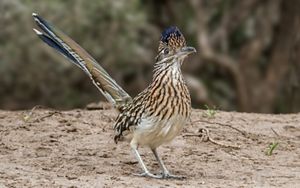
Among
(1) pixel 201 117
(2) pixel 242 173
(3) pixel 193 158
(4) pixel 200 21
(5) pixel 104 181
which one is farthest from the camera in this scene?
(4) pixel 200 21

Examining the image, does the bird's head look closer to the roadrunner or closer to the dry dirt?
the roadrunner

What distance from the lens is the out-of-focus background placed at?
17375 mm

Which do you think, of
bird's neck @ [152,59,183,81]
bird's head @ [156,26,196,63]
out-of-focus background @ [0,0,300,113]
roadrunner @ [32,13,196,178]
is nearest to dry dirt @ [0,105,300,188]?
roadrunner @ [32,13,196,178]

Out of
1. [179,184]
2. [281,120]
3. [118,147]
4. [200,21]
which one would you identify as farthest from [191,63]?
[179,184]

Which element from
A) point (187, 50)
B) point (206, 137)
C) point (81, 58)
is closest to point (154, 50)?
point (206, 137)

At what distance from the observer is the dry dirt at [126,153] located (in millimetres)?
7090

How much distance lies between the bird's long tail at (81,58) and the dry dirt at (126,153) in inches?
23.2

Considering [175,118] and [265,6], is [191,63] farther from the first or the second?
[175,118]

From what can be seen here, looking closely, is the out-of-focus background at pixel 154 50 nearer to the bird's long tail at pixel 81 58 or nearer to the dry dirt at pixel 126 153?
the dry dirt at pixel 126 153

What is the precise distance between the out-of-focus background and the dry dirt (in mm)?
7782

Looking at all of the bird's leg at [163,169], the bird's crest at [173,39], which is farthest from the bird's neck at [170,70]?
the bird's leg at [163,169]

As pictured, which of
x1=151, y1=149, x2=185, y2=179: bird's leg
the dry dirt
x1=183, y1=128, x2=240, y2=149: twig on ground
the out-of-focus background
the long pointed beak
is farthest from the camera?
the out-of-focus background

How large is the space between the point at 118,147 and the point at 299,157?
158 cm

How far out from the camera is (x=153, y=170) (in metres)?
7.74
